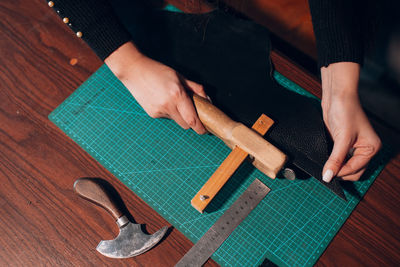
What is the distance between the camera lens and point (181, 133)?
1051 millimetres

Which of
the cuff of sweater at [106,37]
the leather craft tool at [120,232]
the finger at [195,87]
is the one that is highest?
the cuff of sweater at [106,37]

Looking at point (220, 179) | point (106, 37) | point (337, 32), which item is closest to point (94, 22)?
point (106, 37)

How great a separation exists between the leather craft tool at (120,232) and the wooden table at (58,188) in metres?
0.03

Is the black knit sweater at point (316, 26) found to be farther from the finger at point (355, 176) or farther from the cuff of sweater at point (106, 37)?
the finger at point (355, 176)

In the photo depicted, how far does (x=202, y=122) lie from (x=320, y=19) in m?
0.48

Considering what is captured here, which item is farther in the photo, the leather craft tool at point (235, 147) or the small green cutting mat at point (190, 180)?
the small green cutting mat at point (190, 180)

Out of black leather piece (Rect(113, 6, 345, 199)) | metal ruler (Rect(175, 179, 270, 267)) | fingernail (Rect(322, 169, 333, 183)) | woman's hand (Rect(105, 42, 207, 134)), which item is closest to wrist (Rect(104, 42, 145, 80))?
woman's hand (Rect(105, 42, 207, 134))

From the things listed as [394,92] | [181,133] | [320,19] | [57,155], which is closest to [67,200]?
[57,155]

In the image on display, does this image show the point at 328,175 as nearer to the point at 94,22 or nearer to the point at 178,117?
the point at 178,117

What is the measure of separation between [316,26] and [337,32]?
7cm

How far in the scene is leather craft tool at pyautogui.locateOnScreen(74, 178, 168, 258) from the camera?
901 millimetres

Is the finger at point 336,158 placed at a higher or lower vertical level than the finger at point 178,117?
lower

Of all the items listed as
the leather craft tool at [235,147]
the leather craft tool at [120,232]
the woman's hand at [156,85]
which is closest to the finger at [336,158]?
the leather craft tool at [235,147]

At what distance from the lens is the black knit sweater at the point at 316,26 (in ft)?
2.89
